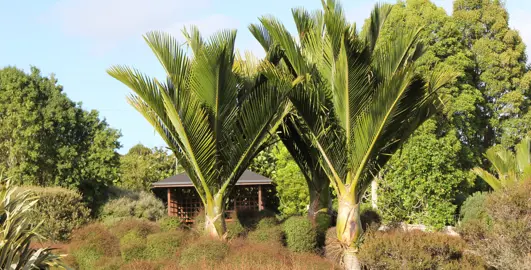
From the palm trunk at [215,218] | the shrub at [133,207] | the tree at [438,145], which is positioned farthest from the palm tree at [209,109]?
the shrub at [133,207]

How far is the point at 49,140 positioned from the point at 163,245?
12.1 meters

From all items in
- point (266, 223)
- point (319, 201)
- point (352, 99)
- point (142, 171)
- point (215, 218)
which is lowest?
point (266, 223)

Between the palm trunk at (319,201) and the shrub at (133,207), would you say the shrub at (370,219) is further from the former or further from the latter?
the shrub at (133,207)

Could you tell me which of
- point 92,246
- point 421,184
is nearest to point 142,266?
point 92,246

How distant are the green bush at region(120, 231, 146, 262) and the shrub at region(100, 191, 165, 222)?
8.95 m

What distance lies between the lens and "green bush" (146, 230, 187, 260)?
471 inches

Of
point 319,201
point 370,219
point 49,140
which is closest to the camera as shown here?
point 319,201

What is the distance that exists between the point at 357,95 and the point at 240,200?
13.9m

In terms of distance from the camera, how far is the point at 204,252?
1098cm

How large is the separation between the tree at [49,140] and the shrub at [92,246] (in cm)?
972

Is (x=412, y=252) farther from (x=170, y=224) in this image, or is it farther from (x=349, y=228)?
(x=170, y=224)

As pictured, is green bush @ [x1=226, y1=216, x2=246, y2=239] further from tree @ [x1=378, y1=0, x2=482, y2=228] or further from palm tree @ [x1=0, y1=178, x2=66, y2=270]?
tree @ [x1=378, y1=0, x2=482, y2=228]

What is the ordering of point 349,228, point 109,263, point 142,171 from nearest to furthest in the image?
point 349,228
point 109,263
point 142,171

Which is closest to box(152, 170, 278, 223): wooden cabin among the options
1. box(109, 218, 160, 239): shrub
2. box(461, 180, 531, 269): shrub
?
box(109, 218, 160, 239): shrub
